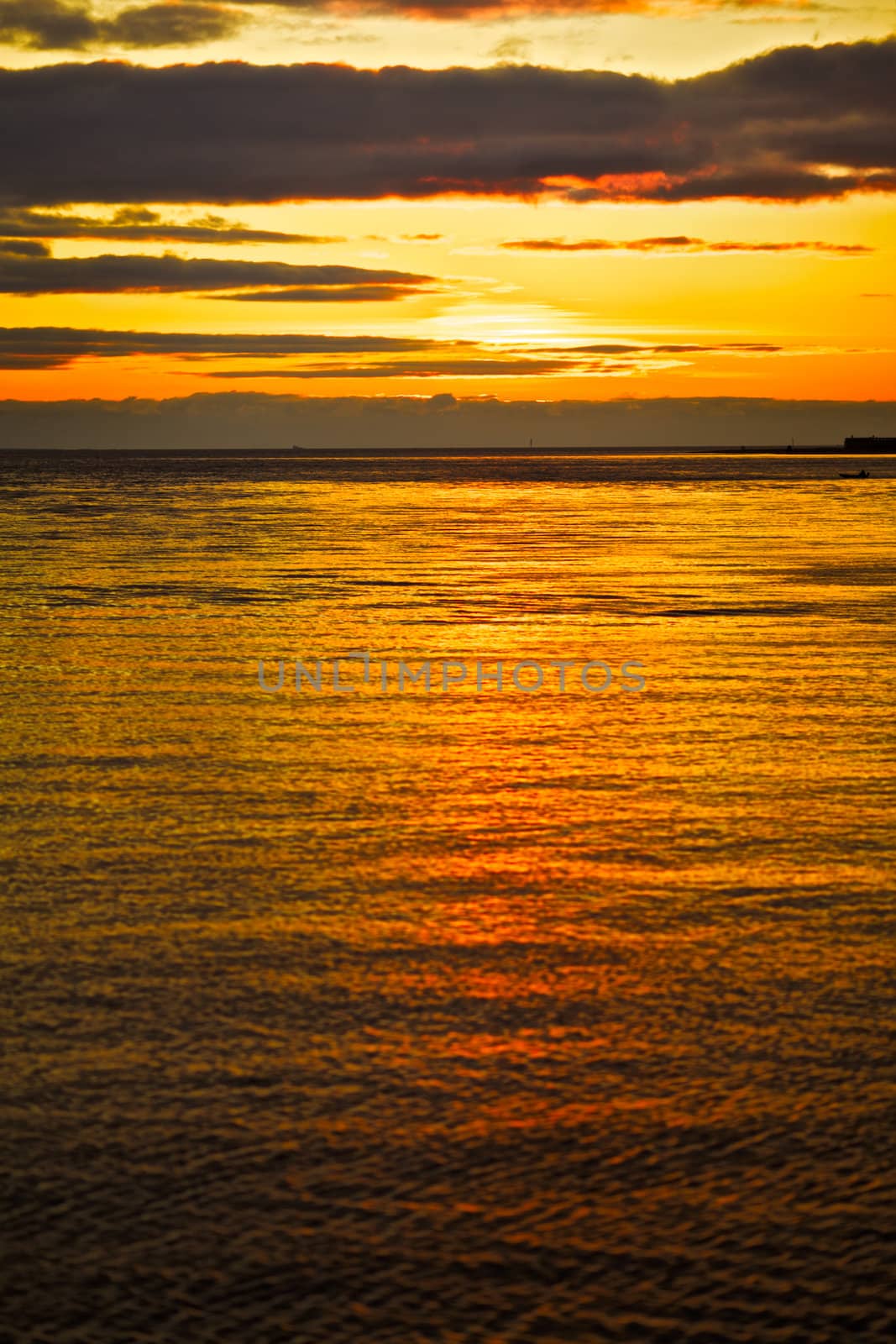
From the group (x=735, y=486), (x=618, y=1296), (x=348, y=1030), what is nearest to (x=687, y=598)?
(x=348, y=1030)

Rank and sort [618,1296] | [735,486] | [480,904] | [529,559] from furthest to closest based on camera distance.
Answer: [735,486] → [529,559] → [480,904] → [618,1296]

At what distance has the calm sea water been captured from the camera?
21.2 feet

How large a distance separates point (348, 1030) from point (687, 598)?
91.1 ft

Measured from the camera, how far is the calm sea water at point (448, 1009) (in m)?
6.46

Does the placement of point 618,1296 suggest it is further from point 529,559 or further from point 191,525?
point 191,525

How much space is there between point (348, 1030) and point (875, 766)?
9.37m

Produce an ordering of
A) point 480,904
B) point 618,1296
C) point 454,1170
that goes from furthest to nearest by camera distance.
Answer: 1. point 480,904
2. point 454,1170
3. point 618,1296

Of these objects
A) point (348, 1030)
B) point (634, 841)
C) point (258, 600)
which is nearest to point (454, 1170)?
point (348, 1030)

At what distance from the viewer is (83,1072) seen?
8.41 meters

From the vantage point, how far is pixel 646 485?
137125 millimetres

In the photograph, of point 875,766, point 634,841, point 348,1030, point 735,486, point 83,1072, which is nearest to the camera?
point 83,1072

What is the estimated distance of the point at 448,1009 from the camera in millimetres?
9422

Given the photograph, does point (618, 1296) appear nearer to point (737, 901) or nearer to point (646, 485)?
point (737, 901)

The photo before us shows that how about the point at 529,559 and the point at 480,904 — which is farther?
the point at 529,559
